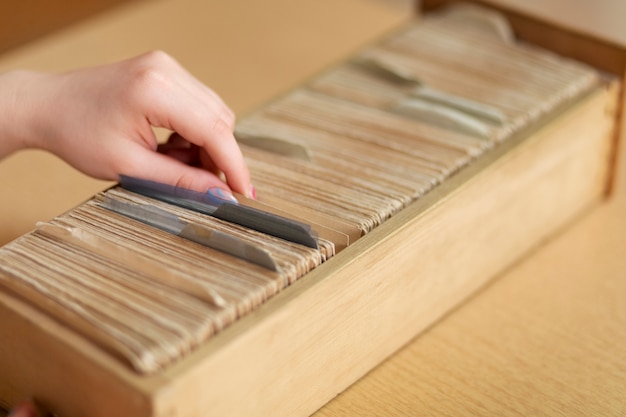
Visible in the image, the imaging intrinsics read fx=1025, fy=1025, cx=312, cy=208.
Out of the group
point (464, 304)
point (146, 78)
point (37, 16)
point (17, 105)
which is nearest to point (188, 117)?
point (146, 78)

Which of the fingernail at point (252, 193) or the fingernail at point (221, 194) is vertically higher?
the fingernail at point (221, 194)

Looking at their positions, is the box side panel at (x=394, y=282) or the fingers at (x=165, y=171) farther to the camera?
the fingers at (x=165, y=171)

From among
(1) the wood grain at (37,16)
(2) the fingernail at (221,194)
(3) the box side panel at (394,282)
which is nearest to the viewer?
(3) the box side panel at (394,282)

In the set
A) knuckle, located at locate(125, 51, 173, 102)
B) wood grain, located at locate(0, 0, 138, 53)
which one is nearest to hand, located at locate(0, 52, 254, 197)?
knuckle, located at locate(125, 51, 173, 102)

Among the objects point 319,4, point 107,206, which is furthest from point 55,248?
point 319,4

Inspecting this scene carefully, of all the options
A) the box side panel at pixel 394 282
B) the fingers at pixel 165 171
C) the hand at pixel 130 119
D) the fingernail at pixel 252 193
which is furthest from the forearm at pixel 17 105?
the box side panel at pixel 394 282

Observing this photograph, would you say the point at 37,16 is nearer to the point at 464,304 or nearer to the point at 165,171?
the point at 165,171

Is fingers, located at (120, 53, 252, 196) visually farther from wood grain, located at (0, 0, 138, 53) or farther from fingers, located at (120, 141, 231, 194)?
wood grain, located at (0, 0, 138, 53)

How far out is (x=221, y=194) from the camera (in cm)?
89

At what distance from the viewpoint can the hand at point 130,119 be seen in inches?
35.3

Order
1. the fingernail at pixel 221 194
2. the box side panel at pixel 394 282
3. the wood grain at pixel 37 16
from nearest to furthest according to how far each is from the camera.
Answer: the box side panel at pixel 394 282 → the fingernail at pixel 221 194 → the wood grain at pixel 37 16

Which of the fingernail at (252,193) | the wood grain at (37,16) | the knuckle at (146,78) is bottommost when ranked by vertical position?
the wood grain at (37,16)

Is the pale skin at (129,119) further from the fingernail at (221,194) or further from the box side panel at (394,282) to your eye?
the box side panel at (394,282)

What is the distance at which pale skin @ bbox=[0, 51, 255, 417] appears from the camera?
0.90 meters
